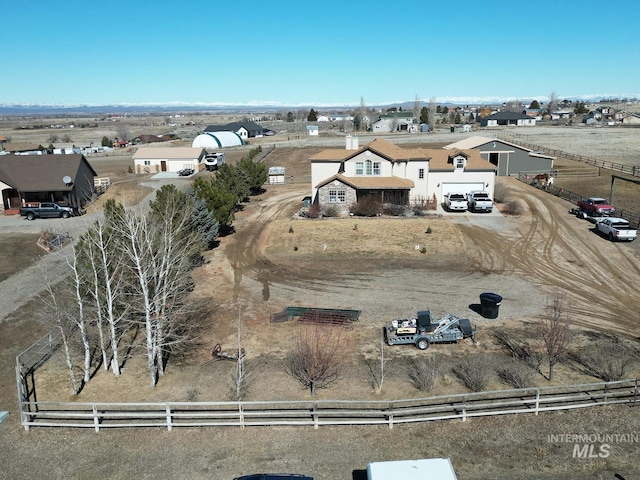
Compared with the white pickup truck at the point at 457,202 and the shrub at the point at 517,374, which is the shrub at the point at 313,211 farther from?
the shrub at the point at 517,374

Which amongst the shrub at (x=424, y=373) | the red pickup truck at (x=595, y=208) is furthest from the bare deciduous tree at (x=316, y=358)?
the red pickup truck at (x=595, y=208)

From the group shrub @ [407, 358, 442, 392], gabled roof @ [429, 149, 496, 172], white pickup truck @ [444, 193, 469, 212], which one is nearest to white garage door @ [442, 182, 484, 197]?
gabled roof @ [429, 149, 496, 172]

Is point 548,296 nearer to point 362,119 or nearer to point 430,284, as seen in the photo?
point 430,284

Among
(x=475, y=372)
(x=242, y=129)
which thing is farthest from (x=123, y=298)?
(x=242, y=129)

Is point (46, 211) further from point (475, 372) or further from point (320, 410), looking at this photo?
point (475, 372)

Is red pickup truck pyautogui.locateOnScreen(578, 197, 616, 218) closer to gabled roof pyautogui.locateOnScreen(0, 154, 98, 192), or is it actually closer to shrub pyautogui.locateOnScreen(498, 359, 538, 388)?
shrub pyautogui.locateOnScreen(498, 359, 538, 388)

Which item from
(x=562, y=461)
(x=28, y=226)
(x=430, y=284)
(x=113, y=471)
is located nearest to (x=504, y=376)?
(x=562, y=461)
